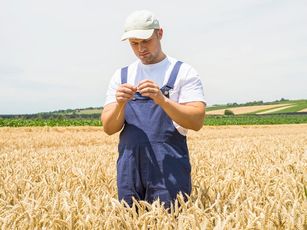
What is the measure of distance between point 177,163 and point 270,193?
1.71m

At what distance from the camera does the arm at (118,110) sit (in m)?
2.76

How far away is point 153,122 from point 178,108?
0.25 metres

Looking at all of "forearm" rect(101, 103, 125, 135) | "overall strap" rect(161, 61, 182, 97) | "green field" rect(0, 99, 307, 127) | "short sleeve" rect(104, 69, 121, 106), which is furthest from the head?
"green field" rect(0, 99, 307, 127)

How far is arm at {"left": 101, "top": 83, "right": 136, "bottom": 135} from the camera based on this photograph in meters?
2.76

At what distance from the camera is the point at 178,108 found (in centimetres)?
283

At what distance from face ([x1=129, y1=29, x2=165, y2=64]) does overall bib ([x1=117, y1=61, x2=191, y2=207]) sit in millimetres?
166

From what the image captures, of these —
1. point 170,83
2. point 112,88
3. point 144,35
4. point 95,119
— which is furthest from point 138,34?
point 95,119

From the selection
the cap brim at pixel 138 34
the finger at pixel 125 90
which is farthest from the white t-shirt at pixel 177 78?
the finger at pixel 125 90

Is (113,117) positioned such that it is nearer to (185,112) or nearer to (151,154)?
(151,154)

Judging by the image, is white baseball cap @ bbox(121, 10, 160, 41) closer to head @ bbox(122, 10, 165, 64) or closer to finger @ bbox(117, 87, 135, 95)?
head @ bbox(122, 10, 165, 64)

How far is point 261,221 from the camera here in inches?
104

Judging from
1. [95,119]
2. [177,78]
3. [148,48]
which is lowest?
[95,119]

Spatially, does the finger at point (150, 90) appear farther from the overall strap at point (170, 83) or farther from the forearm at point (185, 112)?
the overall strap at point (170, 83)

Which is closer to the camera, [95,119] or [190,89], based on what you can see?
[190,89]
